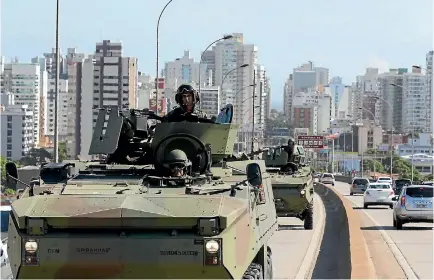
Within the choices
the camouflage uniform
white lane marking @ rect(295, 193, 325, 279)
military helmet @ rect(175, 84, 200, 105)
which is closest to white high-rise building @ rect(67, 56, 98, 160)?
white lane marking @ rect(295, 193, 325, 279)

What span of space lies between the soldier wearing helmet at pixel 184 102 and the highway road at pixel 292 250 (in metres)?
3.47

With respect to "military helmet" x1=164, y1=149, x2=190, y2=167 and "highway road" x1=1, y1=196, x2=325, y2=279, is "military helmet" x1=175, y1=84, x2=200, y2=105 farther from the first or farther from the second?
"highway road" x1=1, y1=196, x2=325, y2=279

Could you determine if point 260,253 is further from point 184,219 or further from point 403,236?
point 403,236

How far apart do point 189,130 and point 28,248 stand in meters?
3.77

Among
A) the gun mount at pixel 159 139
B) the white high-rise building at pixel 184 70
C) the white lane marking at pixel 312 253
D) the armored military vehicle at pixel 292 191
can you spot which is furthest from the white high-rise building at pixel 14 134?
the gun mount at pixel 159 139

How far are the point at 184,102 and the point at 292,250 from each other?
9308 millimetres

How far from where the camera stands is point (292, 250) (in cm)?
2272

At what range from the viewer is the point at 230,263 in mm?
10398

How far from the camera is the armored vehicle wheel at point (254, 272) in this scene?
11.5 m

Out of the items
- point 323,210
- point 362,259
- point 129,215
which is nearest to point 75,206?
point 129,215

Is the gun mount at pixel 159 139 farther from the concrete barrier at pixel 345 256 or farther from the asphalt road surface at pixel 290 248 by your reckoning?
the asphalt road surface at pixel 290 248

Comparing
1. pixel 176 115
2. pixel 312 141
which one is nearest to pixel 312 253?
pixel 176 115

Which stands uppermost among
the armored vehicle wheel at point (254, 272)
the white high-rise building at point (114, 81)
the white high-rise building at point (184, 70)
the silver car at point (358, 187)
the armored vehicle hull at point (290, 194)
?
the white high-rise building at point (184, 70)

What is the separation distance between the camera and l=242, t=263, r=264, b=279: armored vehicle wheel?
11.5 m
